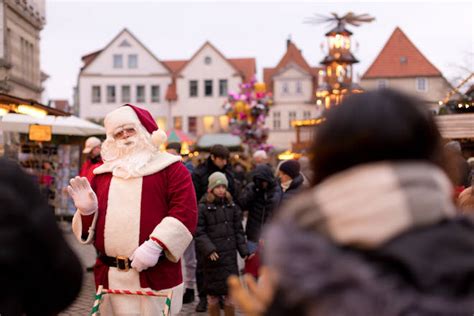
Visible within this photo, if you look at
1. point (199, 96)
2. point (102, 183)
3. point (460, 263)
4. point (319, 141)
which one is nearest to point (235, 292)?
point (319, 141)

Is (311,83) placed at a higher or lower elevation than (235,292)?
higher

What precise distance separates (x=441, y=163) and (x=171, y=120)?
2154 inches

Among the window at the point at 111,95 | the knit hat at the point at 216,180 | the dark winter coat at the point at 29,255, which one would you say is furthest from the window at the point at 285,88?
the dark winter coat at the point at 29,255

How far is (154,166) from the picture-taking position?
4.89 m

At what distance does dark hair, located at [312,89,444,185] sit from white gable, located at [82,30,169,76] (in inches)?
2173

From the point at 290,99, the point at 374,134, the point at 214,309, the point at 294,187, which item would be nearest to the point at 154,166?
the point at 294,187

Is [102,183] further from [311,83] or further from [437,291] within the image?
[311,83]

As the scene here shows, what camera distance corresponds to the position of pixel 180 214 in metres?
4.79

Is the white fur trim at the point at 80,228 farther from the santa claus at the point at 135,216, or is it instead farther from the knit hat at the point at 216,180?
the knit hat at the point at 216,180

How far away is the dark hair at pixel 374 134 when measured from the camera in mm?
1853

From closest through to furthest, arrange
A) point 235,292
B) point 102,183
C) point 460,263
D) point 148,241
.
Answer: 1. point 460,263
2. point 235,292
3. point 148,241
4. point 102,183

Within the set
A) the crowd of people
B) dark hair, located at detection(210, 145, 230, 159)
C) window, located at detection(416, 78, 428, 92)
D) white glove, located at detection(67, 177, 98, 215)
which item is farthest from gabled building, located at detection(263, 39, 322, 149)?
the crowd of people

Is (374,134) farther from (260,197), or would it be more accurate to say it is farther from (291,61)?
(291,61)

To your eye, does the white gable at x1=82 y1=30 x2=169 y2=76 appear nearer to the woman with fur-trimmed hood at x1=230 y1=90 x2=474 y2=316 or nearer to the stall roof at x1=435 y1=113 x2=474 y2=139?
the stall roof at x1=435 y1=113 x2=474 y2=139
